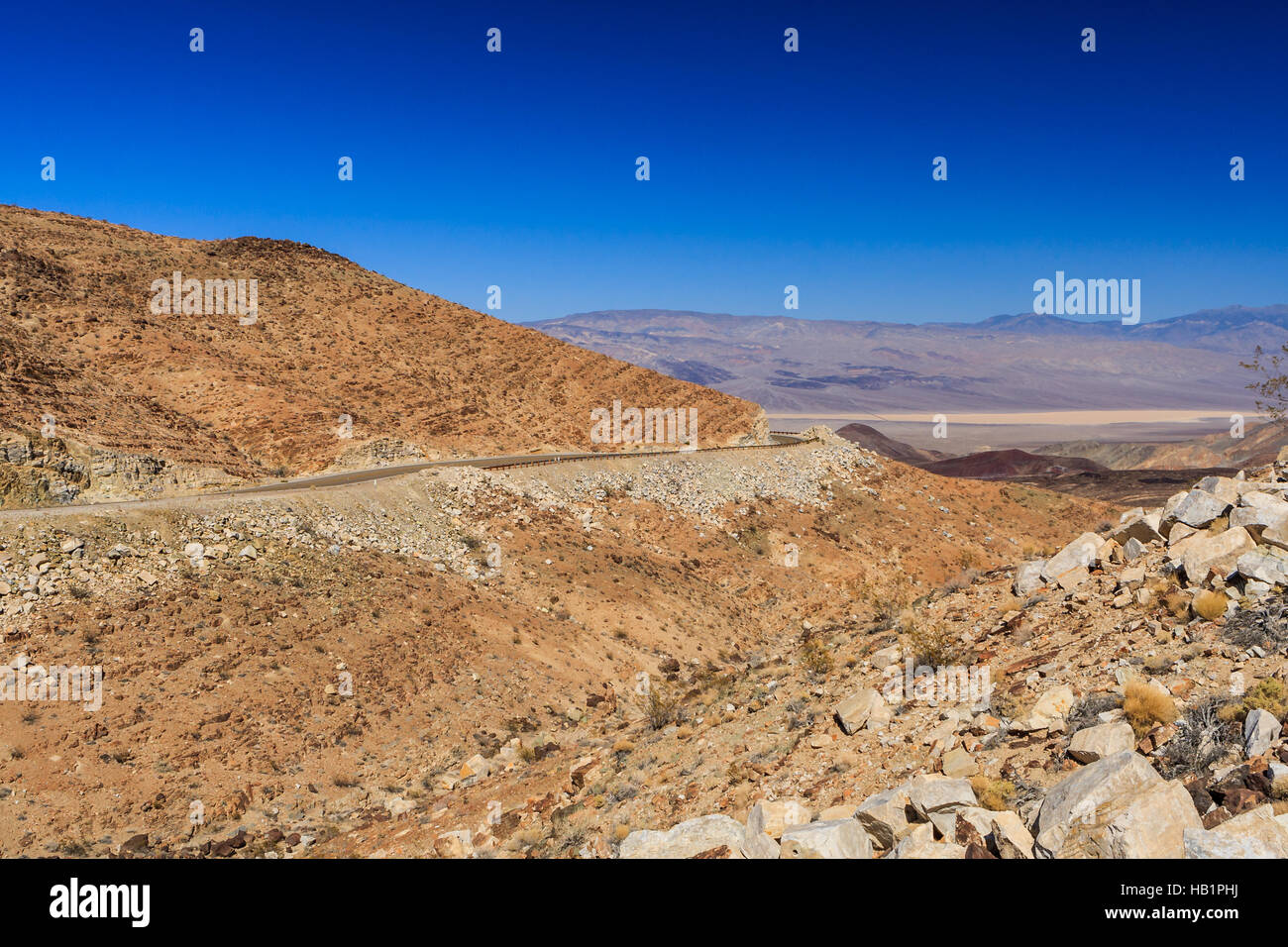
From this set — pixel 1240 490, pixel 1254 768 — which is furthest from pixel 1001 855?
pixel 1240 490

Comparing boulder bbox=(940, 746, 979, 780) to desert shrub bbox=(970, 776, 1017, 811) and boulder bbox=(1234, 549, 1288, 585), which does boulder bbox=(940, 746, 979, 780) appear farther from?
boulder bbox=(1234, 549, 1288, 585)

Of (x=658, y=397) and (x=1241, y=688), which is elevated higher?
(x=658, y=397)

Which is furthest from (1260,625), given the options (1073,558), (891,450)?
(891,450)

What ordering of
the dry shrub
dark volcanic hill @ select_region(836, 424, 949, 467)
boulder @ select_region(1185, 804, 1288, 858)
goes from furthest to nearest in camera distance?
dark volcanic hill @ select_region(836, 424, 949, 467) < the dry shrub < boulder @ select_region(1185, 804, 1288, 858)

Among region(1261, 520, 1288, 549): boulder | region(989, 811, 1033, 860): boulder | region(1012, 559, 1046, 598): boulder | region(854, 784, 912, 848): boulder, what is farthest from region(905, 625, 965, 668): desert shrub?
region(989, 811, 1033, 860): boulder

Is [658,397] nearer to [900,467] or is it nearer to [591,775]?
[900,467]

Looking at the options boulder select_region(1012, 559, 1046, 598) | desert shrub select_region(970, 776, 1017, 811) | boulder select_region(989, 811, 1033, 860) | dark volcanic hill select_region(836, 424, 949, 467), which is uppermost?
dark volcanic hill select_region(836, 424, 949, 467)

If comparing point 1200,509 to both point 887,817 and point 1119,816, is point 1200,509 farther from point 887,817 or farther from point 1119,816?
point 887,817
